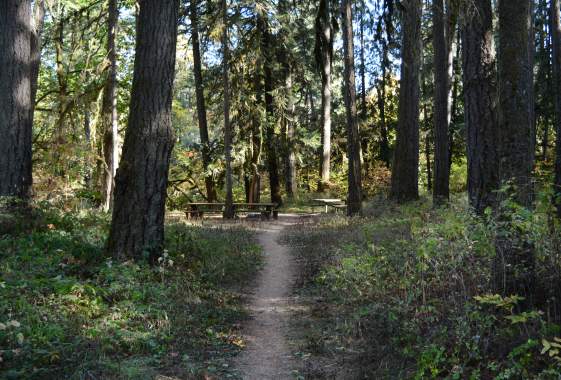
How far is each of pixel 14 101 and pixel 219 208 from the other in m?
11.7

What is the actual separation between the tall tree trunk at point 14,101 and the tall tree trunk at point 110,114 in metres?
3.38

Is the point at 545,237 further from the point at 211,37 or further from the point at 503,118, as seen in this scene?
the point at 211,37

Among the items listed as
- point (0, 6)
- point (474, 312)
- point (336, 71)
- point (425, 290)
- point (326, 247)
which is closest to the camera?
point (474, 312)

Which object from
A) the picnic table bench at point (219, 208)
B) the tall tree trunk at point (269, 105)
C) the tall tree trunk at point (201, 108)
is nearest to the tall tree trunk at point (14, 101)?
the picnic table bench at point (219, 208)

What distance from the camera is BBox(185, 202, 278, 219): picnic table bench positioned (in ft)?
67.9

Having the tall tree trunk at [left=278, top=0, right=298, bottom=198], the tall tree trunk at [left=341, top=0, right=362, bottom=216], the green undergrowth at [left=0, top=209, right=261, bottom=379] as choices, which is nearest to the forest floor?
the green undergrowth at [left=0, top=209, right=261, bottom=379]

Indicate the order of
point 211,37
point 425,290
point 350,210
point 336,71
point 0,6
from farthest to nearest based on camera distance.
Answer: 1. point 336,71
2. point 211,37
3. point 350,210
4. point 0,6
5. point 425,290

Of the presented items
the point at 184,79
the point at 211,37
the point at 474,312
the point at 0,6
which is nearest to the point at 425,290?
the point at 474,312

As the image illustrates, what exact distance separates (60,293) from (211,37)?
14.9 metres

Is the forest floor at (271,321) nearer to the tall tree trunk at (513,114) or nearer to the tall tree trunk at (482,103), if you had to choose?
the tall tree trunk at (513,114)

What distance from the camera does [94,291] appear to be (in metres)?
6.32

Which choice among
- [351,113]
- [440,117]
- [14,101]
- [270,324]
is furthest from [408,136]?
[14,101]

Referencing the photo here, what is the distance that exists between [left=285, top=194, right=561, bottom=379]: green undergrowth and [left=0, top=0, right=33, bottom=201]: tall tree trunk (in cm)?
705

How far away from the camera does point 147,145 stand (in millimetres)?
8250
